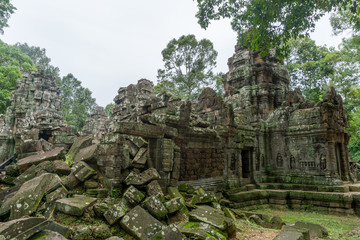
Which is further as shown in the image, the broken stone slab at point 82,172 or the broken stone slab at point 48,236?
the broken stone slab at point 82,172

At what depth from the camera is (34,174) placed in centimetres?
528

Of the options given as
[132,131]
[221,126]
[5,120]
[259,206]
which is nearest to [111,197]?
[132,131]

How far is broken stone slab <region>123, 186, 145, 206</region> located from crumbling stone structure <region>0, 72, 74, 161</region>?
6.31 m

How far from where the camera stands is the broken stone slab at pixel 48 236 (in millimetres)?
2946

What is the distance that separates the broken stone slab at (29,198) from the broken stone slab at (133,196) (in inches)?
60.0

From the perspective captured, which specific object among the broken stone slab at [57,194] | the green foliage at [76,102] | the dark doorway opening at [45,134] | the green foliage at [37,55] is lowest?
the broken stone slab at [57,194]

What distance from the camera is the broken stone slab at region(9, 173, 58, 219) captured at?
12.2 feet

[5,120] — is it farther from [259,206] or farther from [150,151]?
[259,206]

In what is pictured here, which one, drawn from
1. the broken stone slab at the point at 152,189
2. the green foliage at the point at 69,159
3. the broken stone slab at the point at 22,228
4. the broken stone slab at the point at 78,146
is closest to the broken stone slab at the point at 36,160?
the green foliage at the point at 69,159

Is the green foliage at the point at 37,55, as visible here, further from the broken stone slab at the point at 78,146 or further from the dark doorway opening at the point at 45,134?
the broken stone slab at the point at 78,146

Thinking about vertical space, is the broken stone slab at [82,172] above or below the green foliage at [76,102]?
below

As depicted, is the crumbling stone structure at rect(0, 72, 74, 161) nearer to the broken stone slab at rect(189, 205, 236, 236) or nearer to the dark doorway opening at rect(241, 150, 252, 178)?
the broken stone slab at rect(189, 205, 236, 236)

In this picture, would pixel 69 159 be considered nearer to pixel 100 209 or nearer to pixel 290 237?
pixel 100 209

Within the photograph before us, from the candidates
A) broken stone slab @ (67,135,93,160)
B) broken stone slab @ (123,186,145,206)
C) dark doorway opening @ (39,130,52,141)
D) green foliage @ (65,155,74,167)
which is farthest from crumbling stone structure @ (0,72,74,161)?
broken stone slab @ (123,186,145,206)
